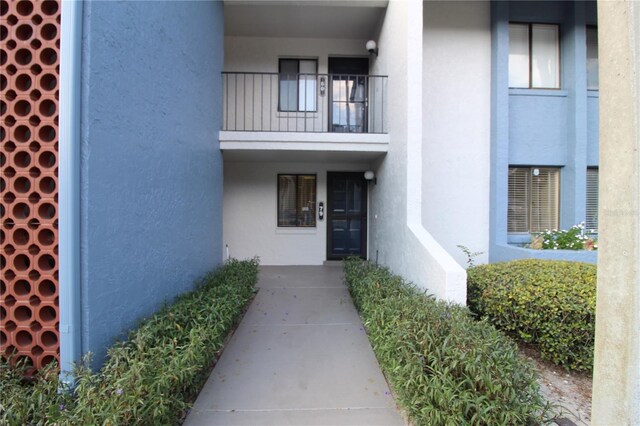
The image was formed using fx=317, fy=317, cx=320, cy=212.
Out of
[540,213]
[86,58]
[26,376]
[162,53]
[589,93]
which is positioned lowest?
[26,376]

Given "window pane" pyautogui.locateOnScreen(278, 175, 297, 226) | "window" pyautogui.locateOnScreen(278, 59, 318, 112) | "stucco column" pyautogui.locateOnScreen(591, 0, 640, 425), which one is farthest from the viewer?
"window pane" pyautogui.locateOnScreen(278, 175, 297, 226)

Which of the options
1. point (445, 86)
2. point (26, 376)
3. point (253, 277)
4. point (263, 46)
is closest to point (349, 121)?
point (445, 86)

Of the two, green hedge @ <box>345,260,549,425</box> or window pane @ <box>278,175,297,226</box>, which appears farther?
window pane @ <box>278,175,297,226</box>

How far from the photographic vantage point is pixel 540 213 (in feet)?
22.5

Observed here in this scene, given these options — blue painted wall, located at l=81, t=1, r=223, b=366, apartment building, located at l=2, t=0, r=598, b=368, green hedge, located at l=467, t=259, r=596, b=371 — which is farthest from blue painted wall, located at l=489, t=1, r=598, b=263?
blue painted wall, located at l=81, t=1, r=223, b=366

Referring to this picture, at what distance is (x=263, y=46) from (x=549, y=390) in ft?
27.8

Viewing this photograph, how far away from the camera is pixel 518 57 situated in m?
6.83

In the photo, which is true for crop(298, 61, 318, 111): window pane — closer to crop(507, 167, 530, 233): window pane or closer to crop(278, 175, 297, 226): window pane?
crop(278, 175, 297, 226): window pane

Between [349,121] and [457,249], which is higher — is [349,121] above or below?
above

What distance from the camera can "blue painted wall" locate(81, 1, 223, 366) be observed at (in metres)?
2.76

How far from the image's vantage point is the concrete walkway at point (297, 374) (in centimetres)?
279

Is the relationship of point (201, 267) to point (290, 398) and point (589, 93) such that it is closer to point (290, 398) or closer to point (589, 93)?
point (290, 398)

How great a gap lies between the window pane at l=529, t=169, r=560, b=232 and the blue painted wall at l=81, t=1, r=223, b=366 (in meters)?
6.75

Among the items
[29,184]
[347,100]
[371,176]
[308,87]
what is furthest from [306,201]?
[29,184]
